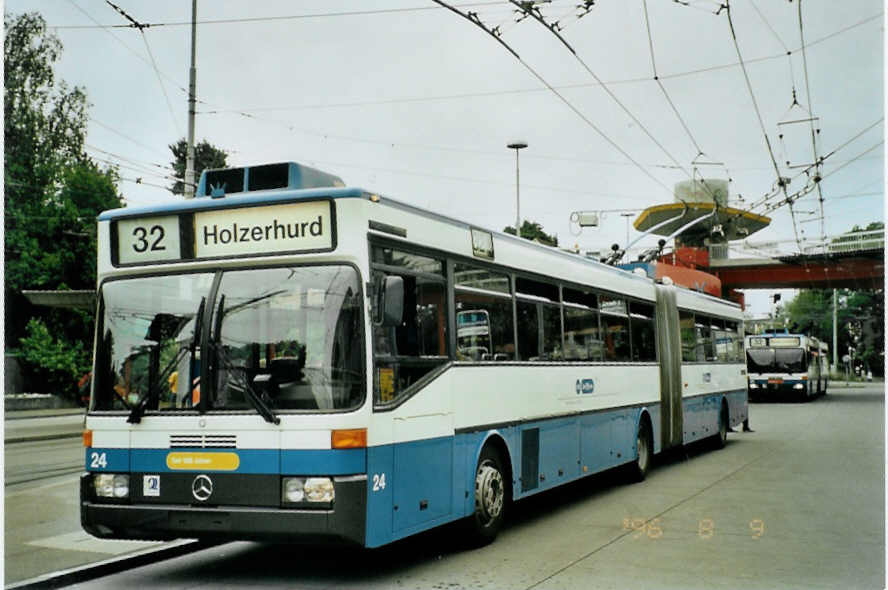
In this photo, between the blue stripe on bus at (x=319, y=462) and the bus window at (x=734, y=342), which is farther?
the bus window at (x=734, y=342)

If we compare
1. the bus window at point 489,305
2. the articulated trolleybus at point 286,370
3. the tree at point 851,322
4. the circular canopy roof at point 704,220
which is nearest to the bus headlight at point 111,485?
the articulated trolleybus at point 286,370

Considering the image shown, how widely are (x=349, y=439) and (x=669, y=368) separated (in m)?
10.0

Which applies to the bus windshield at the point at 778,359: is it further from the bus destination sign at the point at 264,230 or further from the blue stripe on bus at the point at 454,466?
the bus destination sign at the point at 264,230

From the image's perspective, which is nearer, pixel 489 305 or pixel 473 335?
pixel 473 335

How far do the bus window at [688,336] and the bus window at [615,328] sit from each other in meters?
3.21

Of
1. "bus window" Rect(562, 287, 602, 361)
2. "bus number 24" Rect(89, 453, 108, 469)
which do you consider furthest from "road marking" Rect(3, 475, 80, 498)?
"bus window" Rect(562, 287, 602, 361)

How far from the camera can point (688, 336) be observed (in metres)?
17.7

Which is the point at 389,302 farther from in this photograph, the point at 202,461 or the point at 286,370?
the point at 202,461

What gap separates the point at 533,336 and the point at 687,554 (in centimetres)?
288

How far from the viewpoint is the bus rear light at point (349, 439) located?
7000mm

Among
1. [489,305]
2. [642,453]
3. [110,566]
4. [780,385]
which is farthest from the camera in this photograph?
[780,385]

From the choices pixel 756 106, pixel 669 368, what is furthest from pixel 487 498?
pixel 756 106

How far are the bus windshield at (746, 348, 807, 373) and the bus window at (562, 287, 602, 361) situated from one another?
33.9 metres

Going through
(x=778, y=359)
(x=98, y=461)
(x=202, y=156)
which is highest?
(x=202, y=156)
